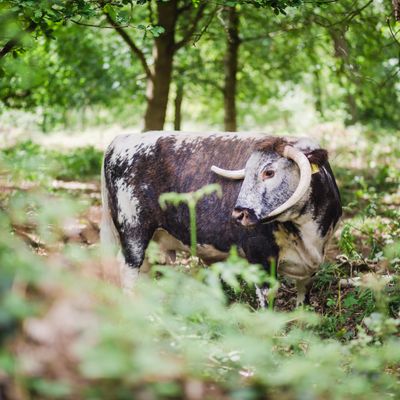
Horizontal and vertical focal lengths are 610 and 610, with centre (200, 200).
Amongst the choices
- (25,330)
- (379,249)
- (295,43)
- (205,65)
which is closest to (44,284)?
(25,330)

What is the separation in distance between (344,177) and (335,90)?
44.3 ft

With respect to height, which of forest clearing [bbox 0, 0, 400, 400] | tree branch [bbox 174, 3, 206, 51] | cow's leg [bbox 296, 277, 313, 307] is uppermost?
tree branch [bbox 174, 3, 206, 51]

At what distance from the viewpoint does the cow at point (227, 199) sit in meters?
5.00

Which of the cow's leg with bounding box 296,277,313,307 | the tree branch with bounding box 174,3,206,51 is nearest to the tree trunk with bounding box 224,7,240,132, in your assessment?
the tree branch with bounding box 174,3,206,51

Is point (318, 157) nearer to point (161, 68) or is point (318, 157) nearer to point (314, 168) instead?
point (314, 168)

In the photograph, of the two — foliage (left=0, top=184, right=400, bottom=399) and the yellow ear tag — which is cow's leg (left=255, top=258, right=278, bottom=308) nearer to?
the yellow ear tag

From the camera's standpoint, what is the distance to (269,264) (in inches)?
210

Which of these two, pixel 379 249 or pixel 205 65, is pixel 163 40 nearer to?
pixel 205 65

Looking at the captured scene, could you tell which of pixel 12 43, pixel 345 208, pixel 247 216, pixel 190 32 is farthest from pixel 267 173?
pixel 190 32

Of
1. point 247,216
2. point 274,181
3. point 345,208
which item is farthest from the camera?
point 345,208

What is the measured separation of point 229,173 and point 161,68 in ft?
19.6

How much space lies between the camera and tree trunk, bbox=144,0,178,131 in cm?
1054

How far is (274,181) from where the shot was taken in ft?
16.4

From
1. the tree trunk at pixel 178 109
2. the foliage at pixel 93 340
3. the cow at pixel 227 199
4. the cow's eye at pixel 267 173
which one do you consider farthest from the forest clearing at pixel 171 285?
the tree trunk at pixel 178 109
